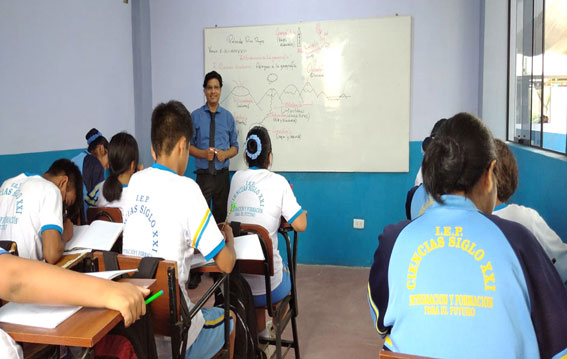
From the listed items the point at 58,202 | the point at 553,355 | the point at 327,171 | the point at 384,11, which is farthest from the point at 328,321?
the point at 384,11

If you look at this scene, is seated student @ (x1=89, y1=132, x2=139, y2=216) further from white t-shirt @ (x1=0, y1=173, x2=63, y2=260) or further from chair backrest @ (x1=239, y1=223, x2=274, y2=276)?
chair backrest @ (x1=239, y1=223, x2=274, y2=276)

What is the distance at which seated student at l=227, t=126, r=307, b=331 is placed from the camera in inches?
91.4

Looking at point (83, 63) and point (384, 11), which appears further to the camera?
point (384, 11)

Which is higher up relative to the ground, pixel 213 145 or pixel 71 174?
pixel 213 145

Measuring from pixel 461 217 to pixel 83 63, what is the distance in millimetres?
3600

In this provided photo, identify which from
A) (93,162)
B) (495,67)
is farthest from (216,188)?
(495,67)

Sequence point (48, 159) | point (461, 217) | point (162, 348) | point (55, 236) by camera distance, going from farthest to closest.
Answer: point (48, 159)
point (55, 236)
point (162, 348)
point (461, 217)

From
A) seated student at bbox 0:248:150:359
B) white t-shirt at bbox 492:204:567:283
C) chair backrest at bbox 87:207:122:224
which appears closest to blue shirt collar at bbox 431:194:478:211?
white t-shirt at bbox 492:204:567:283

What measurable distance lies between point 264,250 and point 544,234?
42.4 inches

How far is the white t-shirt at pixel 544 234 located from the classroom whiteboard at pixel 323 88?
8.49ft

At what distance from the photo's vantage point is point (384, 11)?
4.04 metres

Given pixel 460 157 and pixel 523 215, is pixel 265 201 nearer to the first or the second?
pixel 523 215

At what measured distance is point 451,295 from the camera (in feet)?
3.18

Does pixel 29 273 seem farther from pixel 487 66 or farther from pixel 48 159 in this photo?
pixel 487 66
